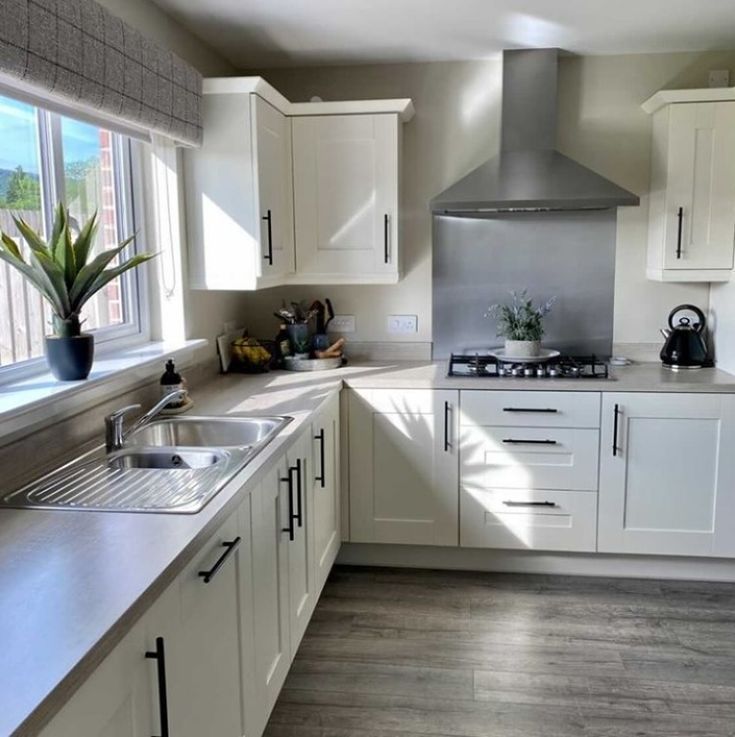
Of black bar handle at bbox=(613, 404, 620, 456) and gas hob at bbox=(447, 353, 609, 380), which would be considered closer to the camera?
black bar handle at bbox=(613, 404, 620, 456)

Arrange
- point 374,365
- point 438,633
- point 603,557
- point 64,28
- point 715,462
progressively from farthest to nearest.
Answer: point 374,365, point 603,557, point 715,462, point 438,633, point 64,28

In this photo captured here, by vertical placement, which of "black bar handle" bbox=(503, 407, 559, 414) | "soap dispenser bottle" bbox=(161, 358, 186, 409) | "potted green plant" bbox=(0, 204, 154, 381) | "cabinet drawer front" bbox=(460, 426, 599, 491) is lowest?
"cabinet drawer front" bbox=(460, 426, 599, 491)

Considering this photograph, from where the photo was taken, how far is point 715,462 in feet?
9.87

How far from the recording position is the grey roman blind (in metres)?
1.72

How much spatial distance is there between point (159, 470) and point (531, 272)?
7.32 ft

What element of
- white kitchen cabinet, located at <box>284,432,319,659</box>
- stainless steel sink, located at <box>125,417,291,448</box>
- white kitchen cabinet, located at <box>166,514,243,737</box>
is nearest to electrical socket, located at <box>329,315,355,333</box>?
white kitchen cabinet, located at <box>284,432,319,659</box>

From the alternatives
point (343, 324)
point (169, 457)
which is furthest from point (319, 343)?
point (169, 457)

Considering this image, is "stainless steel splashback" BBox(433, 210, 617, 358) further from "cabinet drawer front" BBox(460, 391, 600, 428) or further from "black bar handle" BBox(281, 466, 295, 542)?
"black bar handle" BBox(281, 466, 295, 542)

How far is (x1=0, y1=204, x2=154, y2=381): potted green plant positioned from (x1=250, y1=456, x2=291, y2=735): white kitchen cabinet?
24.9 inches

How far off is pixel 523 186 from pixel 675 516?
4.95 ft

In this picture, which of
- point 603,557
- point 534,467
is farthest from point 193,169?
point 603,557

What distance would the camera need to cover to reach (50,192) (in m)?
2.20

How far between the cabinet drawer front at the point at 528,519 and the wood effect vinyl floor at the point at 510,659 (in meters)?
0.19

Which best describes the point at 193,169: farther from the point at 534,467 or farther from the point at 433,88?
Result: the point at 534,467
